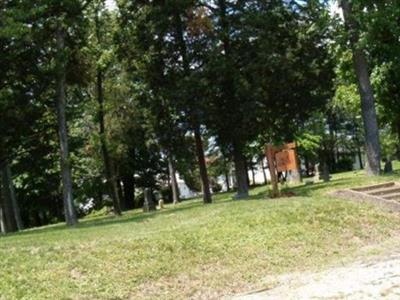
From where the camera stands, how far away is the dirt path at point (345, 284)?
887 centimetres

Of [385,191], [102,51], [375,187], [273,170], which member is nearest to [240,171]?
[273,170]

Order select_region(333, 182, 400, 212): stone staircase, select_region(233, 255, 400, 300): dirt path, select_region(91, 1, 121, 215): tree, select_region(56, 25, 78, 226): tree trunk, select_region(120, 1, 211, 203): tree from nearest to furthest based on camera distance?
1. select_region(233, 255, 400, 300): dirt path
2. select_region(333, 182, 400, 212): stone staircase
3. select_region(56, 25, 78, 226): tree trunk
4. select_region(120, 1, 211, 203): tree
5. select_region(91, 1, 121, 215): tree

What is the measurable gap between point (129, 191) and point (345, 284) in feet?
151

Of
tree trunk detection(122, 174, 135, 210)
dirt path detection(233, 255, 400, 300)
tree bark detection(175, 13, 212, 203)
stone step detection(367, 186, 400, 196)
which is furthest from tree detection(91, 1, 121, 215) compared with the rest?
tree trunk detection(122, 174, 135, 210)

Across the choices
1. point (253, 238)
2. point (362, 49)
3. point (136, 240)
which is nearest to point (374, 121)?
point (362, 49)

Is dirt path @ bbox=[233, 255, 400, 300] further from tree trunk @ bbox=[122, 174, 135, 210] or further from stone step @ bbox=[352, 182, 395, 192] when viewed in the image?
tree trunk @ bbox=[122, 174, 135, 210]

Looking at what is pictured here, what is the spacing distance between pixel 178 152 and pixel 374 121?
8.31 meters

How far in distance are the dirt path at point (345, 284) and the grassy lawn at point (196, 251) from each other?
2.97ft

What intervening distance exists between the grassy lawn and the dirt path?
2.97 ft

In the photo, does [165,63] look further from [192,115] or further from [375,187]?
[375,187]

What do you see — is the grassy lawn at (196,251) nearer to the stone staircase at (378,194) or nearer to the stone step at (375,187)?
the stone staircase at (378,194)

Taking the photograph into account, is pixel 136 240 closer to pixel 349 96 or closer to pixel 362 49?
pixel 362 49

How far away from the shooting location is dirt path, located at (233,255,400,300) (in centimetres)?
887

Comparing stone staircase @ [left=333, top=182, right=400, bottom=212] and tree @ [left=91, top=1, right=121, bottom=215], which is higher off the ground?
tree @ [left=91, top=1, right=121, bottom=215]
